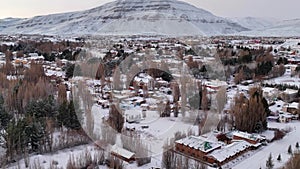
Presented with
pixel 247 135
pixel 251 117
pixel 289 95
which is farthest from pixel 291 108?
pixel 247 135

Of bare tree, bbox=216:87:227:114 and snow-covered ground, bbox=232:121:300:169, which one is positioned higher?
bare tree, bbox=216:87:227:114

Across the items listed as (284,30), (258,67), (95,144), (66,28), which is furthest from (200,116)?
(284,30)

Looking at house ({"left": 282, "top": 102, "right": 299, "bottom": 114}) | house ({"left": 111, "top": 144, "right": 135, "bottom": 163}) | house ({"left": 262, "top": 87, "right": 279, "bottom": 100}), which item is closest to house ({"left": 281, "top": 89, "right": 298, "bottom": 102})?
house ({"left": 262, "top": 87, "right": 279, "bottom": 100})

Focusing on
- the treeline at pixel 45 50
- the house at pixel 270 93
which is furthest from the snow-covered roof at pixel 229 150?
the treeline at pixel 45 50

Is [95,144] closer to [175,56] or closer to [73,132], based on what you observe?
[73,132]

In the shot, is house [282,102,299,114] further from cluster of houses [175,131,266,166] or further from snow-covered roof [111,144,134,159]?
snow-covered roof [111,144,134,159]

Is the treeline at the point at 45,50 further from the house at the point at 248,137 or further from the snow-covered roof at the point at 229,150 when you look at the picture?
the snow-covered roof at the point at 229,150
